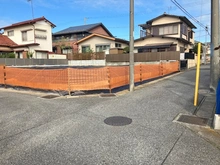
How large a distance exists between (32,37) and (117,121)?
94.5 feet

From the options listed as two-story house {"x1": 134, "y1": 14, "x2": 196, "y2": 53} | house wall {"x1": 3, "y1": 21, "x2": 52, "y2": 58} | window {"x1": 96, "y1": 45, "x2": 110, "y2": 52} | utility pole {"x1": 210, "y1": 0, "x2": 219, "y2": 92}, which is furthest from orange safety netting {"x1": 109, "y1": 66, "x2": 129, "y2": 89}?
house wall {"x1": 3, "y1": 21, "x2": 52, "y2": 58}

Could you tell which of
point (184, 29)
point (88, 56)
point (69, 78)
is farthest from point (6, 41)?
point (184, 29)

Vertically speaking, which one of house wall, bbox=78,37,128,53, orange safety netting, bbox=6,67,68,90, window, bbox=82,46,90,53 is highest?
house wall, bbox=78,37,128,53

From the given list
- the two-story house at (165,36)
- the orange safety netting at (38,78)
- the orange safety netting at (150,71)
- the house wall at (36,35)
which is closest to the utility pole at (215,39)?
the orange safety netting at (150,71)

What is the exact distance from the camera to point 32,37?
95.0 feet

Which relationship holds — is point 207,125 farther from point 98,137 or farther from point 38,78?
point 38,78

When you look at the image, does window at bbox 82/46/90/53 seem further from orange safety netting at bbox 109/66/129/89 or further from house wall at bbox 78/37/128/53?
orange safety netting at bbox 109/66/129/89

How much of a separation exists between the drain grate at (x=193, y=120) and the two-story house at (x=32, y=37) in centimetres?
2697

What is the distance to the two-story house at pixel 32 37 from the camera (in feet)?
93.2

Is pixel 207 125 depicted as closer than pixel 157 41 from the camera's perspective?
Yes

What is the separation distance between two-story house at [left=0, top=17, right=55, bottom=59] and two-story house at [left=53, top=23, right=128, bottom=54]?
17.2 feet

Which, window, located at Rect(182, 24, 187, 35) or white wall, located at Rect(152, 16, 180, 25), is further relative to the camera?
window, located at Rect(182, 24, 187, 35)

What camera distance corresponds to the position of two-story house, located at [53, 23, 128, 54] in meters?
30.0

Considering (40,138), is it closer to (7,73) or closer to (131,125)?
(131,125)
